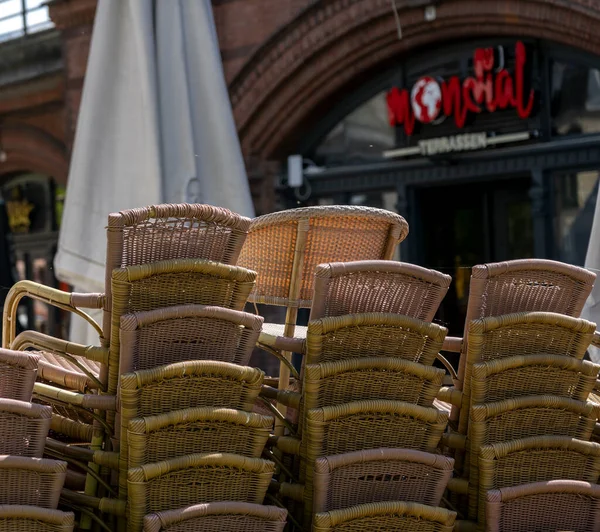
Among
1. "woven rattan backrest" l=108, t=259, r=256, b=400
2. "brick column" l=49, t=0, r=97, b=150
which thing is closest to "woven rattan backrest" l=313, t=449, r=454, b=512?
"woven rattan backrest" l=108, t=259, r=256, b=400

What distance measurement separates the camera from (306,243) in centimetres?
333

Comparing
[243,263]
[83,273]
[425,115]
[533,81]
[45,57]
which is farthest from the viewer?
[45,57]

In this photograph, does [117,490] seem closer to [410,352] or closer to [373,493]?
[373,493]

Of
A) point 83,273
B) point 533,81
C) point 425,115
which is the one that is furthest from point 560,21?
point 83,273

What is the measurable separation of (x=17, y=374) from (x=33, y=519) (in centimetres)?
29

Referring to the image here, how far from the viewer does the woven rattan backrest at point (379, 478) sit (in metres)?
2.43

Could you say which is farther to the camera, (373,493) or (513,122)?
(513,122)

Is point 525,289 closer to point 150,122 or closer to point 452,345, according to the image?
point 452,345

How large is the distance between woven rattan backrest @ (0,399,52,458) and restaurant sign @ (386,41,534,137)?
7.52 metres

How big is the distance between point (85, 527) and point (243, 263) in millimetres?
1219

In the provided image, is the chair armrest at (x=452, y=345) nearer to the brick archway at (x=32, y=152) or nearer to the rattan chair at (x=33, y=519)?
the rattan chair at (x=33, y=519)

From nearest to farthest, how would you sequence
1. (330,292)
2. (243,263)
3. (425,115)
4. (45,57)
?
(330,292), (243,263), (425,115), (45,57)

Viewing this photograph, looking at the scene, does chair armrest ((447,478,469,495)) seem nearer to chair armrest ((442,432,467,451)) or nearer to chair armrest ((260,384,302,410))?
chair armrest ((442,432,467,451))

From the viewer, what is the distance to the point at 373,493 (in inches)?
99.0
